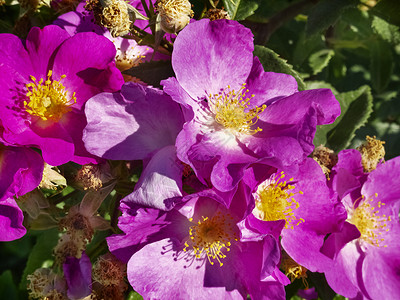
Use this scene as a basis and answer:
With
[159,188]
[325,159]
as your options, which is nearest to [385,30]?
[325,159]

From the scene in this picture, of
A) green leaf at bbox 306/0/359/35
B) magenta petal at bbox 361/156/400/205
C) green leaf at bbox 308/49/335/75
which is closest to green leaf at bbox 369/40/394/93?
green leaf at bbox 308/49/335/75

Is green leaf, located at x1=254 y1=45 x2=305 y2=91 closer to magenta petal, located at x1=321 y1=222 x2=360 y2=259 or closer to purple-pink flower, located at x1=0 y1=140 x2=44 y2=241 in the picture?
magenta petal, located at x1=321 y1=222 x2=360 y2=259

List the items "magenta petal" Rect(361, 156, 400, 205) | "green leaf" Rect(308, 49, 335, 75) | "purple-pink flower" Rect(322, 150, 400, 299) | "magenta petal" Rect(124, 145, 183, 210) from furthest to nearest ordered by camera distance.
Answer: "green leaf" Rect(308, 49, 335, 75), "magenta petal" Rect(361, 156, 400, 205), "purple-pink flower" Rect(322, 150, 400, 299), "magenta petal" Rect(124, 145, 183, 210)

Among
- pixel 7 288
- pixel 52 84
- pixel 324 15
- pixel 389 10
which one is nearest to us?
pixel 52 84

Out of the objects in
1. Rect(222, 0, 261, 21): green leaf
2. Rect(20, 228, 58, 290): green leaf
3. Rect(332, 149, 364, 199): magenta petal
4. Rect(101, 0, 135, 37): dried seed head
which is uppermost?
Rect(101, 0, 135, 37): dried seed head

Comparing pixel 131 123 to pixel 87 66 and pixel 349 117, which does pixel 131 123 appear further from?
pixel 349 117

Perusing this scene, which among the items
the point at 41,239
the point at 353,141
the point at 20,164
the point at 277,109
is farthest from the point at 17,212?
the point at 353,141
